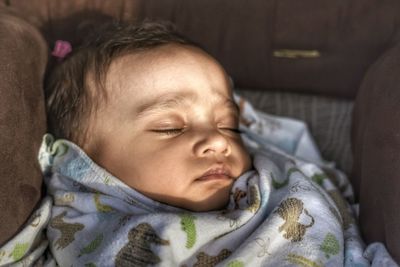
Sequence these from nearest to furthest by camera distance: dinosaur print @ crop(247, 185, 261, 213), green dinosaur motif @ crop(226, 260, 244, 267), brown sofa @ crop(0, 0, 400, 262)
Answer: green dinosaur motif @ crop(226, 260, 244, 267), dinosaur print @ crop(247, 185, 261, 213), brown sofa @ crop(0, 0, 400, 262)

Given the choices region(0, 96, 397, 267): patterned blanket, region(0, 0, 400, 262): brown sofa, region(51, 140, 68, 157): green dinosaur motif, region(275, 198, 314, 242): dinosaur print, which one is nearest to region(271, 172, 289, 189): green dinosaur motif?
region(0, 96, 397, 267): patterned blanket

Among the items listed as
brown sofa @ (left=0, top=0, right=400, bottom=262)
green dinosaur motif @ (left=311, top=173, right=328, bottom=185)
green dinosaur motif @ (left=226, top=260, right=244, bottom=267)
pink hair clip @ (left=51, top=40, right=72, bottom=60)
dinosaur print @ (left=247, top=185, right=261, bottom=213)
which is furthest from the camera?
brown sofa @ (left=0, top=0, right=400, bottom=262)

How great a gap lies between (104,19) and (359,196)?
886mm

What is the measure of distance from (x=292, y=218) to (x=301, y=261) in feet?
0.31

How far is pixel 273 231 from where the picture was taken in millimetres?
1125

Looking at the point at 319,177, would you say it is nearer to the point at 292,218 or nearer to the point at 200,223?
the point at 292,218

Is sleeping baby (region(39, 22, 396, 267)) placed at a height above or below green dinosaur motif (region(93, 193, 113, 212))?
above

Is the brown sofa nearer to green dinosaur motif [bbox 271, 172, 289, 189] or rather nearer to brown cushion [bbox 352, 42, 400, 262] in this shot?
brown cushion [bbox 352, 42, 400, 262]

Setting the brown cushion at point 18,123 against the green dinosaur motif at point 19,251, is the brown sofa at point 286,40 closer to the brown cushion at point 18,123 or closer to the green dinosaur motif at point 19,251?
the brown cushion at point 18,123

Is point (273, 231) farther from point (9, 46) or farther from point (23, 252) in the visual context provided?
point (9, 46)

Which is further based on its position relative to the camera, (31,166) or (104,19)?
(104,19)

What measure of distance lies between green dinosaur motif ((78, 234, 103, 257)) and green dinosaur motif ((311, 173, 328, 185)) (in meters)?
0.53

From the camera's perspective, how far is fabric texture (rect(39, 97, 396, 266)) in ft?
3.63

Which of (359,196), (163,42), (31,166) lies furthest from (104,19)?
(359,196)
